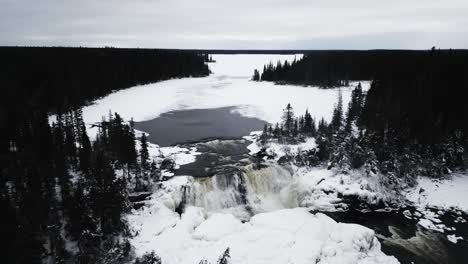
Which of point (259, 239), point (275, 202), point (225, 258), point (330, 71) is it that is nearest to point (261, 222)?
point (259, 239)

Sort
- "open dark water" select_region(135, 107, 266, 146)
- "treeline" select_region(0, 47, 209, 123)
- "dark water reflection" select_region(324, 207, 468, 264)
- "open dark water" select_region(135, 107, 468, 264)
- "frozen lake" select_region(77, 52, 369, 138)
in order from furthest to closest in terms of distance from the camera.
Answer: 1. "frozen lake" select_region(77, 52, 369, 138)
2. "treeline" select_region(0, 47, 209, 123)
3. "open dark water" select_region(135, 107, 266, 146)
4. "open dark water" select_region(135, 107, 468, 264)
5. "dark water reflection" select_region(324, 207, 468, 264)

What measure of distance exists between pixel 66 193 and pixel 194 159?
1524 cm

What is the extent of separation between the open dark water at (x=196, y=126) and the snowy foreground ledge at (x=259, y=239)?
20.8 m

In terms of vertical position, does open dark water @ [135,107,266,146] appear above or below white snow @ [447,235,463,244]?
above

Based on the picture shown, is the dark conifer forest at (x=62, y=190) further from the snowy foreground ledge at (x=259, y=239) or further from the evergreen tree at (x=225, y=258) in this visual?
the evergreen tree at (x=225, y=258)

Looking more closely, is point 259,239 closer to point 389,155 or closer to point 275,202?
point 275,202

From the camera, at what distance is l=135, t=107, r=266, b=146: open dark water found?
48.0 m

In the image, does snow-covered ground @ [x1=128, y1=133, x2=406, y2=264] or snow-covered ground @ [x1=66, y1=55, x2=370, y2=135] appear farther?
snow-covered ground @ [x1=66, y1=55, x2=370, y2=135]

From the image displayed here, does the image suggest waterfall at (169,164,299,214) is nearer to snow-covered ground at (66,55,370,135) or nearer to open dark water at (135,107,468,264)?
open dark water at (135,107,468,264)

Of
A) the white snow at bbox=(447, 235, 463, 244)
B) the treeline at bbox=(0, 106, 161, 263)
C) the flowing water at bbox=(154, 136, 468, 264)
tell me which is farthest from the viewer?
the white snow at bbox=(447, 235, 463, 244)

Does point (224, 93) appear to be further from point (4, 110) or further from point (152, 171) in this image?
point (152, 171)

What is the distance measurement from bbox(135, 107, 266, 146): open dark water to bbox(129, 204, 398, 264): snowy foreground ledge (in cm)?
2078

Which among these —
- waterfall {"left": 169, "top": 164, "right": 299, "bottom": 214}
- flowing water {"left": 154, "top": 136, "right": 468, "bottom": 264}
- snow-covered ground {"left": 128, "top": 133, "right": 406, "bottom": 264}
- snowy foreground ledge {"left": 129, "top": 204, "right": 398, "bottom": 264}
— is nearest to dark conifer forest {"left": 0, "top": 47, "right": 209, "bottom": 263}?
snow-covered ground {"left": 128, "top": 133, "right": 406, "bottom": 264}

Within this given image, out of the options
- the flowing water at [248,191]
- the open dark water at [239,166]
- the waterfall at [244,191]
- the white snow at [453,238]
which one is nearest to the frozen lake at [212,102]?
the open dark water at [239,166]
